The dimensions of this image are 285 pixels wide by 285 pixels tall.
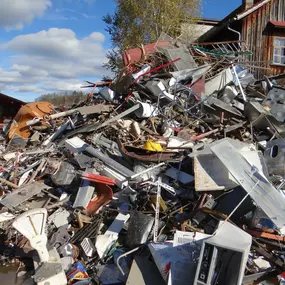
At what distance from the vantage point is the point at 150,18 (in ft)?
54.7

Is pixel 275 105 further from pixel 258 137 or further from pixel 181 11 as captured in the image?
pixel 181 11

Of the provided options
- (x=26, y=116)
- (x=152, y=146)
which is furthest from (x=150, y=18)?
(x=152, y=146)

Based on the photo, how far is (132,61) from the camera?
761 cm

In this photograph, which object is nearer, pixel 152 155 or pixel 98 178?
pixel 98 178

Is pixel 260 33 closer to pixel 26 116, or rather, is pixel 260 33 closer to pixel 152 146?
pixel 26 116

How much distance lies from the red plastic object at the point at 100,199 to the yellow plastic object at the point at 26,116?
3.16 metres

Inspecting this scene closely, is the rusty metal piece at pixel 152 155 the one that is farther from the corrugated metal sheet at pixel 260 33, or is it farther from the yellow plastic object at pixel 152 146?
the corrugated metal sheet at pixel 260 33

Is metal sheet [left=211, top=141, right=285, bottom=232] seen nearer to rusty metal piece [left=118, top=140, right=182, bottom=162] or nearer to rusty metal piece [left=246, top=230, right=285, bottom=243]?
rusty metal piece [left=246, top=230, right=285, bottom=243]

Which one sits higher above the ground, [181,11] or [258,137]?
[181,11]

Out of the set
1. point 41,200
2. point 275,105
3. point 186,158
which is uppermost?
point 275,105

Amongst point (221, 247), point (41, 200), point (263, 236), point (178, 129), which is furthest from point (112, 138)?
point (221, 247)

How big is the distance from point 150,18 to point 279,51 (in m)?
6.21

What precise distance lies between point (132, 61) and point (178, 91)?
5.78 ft

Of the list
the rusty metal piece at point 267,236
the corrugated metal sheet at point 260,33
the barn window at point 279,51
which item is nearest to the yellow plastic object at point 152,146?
the rusty metal piece at point 267,236
